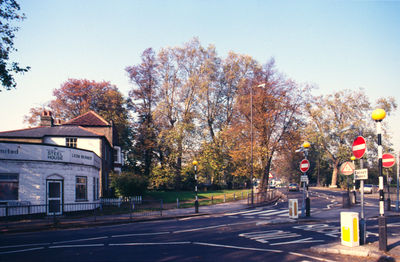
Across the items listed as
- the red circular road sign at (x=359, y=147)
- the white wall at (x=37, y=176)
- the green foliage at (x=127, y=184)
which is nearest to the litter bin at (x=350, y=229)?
the red circular road sign at (x=359, y=147)

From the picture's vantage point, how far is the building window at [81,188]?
74.5 ft

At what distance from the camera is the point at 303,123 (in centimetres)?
3706

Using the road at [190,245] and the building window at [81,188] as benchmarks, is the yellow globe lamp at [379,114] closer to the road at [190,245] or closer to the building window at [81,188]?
the road at [190,245]

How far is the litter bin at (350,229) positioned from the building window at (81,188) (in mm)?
18510

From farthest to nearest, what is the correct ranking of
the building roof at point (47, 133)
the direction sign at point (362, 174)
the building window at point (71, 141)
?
the building window at point (71, 141), the building roof at point (47, 133), the direction sign at point (362, 174)

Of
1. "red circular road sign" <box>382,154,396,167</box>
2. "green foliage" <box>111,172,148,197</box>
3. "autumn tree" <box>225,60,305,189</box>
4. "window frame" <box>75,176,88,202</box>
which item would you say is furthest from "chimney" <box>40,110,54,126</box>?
"red circular road sign" <box>382,154,396,167</box>

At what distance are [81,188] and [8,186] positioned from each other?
204 inches

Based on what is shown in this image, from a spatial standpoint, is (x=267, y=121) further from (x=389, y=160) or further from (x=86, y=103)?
(x=86, y=103)

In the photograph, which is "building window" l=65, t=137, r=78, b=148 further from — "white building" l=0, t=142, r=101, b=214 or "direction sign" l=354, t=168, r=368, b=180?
"direction sign" l=354, t=168, r=368, b=180

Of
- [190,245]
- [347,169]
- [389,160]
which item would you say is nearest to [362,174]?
[389,160]

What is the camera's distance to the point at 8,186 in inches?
745

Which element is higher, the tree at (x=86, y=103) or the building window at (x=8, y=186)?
the tree at (x=86, y=103)

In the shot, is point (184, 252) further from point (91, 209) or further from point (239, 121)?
point (239, 121)

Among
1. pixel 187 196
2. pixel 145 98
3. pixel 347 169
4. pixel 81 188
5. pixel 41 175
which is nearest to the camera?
pixel 347 169
